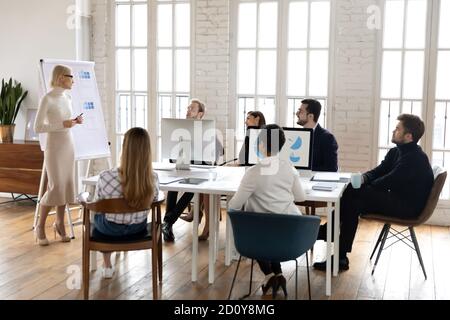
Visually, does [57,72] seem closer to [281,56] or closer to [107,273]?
[107,273]

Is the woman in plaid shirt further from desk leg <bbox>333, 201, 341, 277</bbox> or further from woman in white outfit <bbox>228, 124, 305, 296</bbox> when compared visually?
desk leg <bbox>333, 201, 341, 277</bbox>

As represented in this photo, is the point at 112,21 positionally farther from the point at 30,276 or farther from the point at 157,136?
the point at 30,276

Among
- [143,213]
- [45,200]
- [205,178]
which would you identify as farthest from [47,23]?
[143,213]

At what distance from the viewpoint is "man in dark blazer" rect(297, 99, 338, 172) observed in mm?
5633

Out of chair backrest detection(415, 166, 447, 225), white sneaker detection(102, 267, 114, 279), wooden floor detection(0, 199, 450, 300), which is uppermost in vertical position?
chair backrest detection(415, 166, 447, 225)

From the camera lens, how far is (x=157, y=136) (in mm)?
7809

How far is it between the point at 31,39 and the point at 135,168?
437 cm

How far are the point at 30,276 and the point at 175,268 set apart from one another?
115 centimetres

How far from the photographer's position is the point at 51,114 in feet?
18.9

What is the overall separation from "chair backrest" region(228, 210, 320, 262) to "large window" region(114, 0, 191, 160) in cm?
393

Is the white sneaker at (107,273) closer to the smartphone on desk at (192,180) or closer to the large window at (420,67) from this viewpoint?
the smartphone on desk at (192,180)

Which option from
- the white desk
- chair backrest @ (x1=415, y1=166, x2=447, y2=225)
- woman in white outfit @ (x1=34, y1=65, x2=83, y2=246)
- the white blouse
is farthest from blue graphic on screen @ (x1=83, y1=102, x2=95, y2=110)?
chair backrest @ (x1=415, y1=166, x2=447, y2=225)

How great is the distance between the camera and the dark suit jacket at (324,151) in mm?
5641

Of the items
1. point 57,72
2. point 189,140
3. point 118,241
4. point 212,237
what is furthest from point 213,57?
point 118,241
